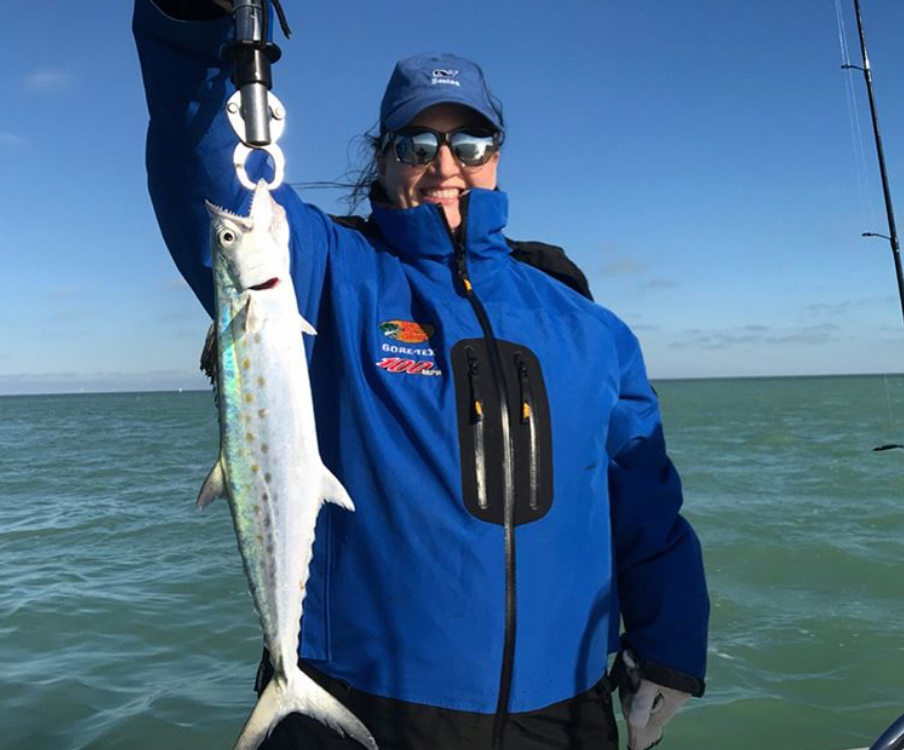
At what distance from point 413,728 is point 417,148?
5.87ft

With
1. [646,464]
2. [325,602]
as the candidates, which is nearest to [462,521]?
[325,602]

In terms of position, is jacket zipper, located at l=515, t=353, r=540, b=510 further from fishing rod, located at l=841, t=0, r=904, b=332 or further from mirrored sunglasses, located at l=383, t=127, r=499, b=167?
fishing rod, located at l=841, t=0, r=904, b=332

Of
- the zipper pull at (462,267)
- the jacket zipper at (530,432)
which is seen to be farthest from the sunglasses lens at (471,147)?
the jacket zipper at (530,432)

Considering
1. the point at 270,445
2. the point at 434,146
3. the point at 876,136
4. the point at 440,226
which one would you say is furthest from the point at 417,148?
the point at 876,136

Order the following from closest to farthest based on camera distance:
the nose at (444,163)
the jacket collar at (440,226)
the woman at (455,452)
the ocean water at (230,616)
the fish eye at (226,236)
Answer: the fish eye at (226,236) < the woman at (455,452) < the jacket collar at (440,226) < the nose at (444,163) < the ocean water at (230,616)

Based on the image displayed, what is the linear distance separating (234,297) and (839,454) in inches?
961

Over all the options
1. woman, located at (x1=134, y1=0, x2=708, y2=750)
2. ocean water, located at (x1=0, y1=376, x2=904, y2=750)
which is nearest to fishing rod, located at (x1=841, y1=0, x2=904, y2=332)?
ocean water, located at (x1=0, y1=376, x2=904, y2=750)

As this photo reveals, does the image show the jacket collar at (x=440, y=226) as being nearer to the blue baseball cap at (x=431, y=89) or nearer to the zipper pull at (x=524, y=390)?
the blue baseball cap at (x=431, y=89)

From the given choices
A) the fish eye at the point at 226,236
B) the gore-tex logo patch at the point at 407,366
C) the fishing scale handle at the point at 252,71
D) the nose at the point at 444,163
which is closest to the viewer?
the fishing scale handle at the point at 252,71

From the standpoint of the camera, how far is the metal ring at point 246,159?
204cm

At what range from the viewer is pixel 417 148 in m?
2.69

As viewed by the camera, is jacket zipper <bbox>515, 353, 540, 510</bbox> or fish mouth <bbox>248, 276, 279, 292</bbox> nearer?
fish mouth <bbox>248, 276, 279, 292</bbox>

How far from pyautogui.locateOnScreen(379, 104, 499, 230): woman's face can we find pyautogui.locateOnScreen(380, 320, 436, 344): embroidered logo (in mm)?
397

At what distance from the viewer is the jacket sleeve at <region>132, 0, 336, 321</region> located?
2158 millimetres
